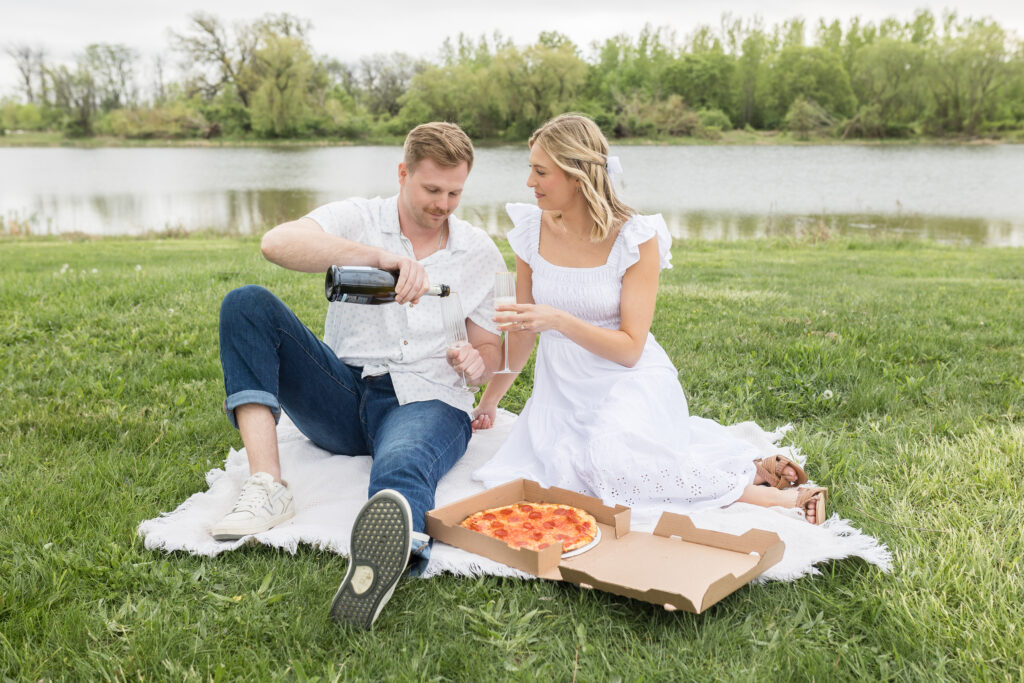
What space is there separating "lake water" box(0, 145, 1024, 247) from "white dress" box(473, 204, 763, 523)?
44.6 ft

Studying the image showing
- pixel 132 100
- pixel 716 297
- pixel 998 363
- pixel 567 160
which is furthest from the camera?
pixel 132 100

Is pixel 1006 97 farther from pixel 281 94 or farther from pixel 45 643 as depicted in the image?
pixel 45 643

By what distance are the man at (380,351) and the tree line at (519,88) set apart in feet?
166

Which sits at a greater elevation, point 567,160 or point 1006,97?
point 1006,97

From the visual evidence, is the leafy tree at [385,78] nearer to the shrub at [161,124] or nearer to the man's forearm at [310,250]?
the shrub at [161,124]

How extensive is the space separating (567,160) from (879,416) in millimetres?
2281

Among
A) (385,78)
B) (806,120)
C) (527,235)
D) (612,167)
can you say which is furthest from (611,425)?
(385,78)

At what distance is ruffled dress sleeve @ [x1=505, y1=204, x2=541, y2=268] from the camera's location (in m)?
3.79

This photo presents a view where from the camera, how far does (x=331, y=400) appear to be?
11.4 ft

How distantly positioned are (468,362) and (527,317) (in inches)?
15.3

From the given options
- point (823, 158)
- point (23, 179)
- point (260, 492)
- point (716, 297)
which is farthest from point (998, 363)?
point (823, 158)

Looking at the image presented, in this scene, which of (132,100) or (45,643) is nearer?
(45,643)

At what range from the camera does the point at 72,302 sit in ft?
21.0

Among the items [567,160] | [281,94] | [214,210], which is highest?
[281,94]
